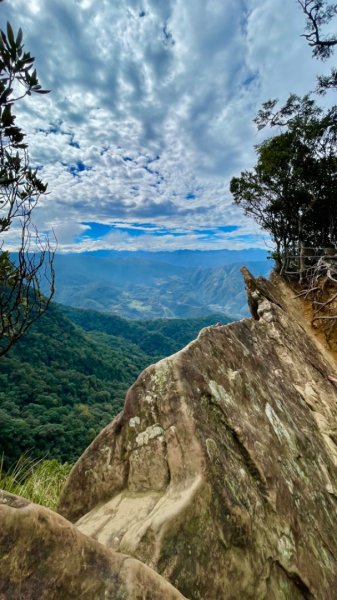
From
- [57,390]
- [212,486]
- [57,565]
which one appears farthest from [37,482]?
[57,390]

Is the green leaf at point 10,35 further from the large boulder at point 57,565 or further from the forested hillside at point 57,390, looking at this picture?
the forested hillside at point 57,390

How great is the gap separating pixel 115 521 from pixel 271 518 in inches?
61.0

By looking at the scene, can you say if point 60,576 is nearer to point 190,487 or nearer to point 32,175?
point 190,487

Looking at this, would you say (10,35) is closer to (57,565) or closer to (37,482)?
(57,565)

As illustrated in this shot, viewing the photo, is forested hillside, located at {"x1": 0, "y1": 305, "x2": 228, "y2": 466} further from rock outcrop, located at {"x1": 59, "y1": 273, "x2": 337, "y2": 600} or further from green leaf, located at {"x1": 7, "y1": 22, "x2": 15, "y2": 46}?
green leaf, located at {"x1": 7, "y1": 22, "x2": 15, "y2": 46}

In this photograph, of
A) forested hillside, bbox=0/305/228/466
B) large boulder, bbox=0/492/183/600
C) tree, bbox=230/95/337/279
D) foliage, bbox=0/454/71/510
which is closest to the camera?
large boulder, bbox=0/492/183/600

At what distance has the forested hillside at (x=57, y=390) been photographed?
46.3 meters

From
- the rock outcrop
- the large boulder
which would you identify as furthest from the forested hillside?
the large boulder

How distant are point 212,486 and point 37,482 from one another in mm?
5764

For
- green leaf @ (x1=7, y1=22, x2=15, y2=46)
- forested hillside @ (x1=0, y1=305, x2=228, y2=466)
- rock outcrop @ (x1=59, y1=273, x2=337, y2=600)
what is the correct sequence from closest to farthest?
rock outcrop @ (x1=59, y1=273, x2=337, y2=600) < green leaf @ (x1=7, y1=22, x2=15, y2=46) < forested hillside @ (x1=0, y1=305, x2=228, y2=466)

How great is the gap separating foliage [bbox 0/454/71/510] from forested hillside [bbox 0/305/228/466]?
17408mm

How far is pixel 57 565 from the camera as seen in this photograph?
73.3 inches

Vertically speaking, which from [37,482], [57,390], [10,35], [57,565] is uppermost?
[10,35]

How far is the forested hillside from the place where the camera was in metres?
46.3
